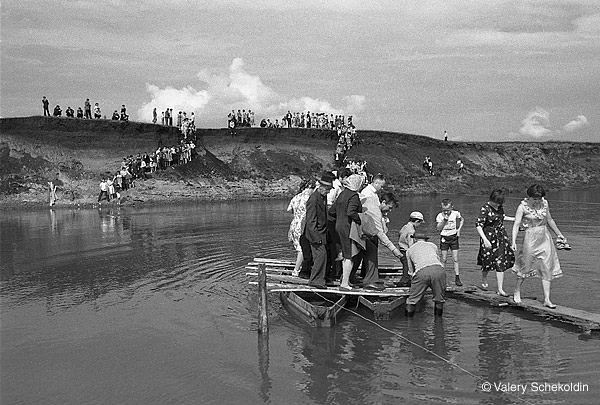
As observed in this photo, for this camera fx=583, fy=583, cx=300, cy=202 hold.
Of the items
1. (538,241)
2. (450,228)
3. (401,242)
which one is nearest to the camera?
(538,241)

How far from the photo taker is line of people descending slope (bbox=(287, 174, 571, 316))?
9.14 metres

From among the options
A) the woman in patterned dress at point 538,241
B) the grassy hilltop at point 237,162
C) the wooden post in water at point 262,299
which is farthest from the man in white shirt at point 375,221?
the grassy hilltop at point 237,162

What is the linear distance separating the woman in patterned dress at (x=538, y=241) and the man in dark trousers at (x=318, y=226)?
3087 mm

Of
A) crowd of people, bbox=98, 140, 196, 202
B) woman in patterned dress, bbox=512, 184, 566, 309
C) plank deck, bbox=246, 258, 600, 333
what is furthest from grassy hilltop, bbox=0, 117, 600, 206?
woman in patterned dress, bbox=512, 184, 566, 309

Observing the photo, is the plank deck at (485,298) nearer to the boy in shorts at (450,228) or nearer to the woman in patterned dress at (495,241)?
the woman in patterned dress at (495,241)

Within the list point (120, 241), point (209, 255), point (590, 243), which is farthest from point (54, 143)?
point (590, 243)

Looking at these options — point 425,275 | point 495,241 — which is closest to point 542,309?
point 495,241

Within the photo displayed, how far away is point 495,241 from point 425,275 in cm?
170

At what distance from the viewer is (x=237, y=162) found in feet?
158

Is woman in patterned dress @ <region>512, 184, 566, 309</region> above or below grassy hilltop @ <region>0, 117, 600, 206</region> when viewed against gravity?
below

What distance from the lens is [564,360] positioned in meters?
7.33

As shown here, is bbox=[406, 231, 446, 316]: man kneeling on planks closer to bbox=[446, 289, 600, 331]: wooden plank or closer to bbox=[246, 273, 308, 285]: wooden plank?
bbox=[446, 289, 600, 331]: wooden plank

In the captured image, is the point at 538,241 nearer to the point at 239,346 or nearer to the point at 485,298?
the point at 485,298

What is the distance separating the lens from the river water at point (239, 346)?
21.8 feet
